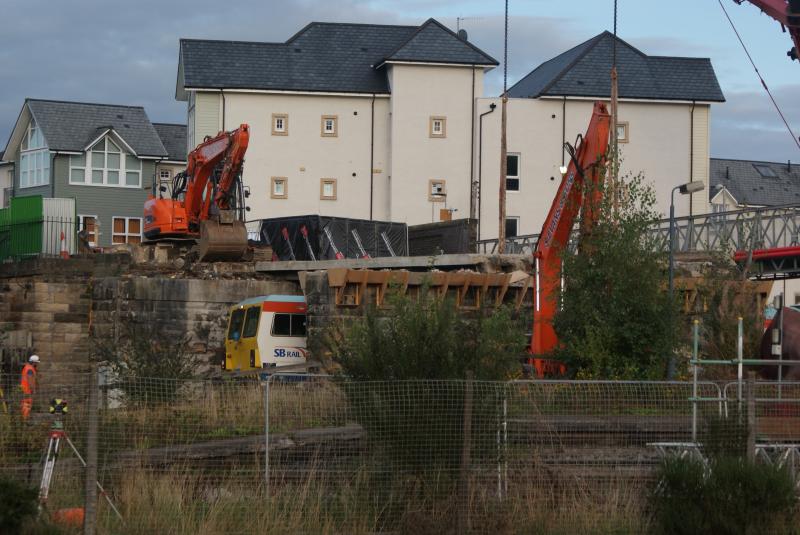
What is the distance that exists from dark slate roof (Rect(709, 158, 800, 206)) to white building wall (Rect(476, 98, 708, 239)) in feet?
80.6

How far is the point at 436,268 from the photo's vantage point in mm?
32812

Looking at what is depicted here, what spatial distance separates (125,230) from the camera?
67.1 m

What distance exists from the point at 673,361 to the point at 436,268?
10.1m

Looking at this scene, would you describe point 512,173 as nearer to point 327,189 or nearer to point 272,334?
point 327,189

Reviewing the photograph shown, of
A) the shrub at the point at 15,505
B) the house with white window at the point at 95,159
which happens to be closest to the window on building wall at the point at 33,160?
the house with white window at the point at 95,159

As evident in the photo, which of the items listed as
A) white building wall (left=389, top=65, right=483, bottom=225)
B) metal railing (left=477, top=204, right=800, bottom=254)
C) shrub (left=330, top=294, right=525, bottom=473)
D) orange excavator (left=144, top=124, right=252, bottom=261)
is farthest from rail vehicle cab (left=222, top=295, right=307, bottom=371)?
white building wall (left=389, top=65, right=483, bottom=225)

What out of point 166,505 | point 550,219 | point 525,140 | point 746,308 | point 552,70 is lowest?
point 166,505

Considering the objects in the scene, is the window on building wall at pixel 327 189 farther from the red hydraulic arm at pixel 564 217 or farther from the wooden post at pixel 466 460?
the wooden post at pixel 466 460

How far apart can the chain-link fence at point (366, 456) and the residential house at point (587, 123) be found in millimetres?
42700

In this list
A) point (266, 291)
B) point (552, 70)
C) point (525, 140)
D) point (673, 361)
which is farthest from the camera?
point (552, 70)

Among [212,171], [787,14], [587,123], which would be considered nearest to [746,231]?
[787,14]

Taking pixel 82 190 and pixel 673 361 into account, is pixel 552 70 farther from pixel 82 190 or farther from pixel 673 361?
pixel 673 361

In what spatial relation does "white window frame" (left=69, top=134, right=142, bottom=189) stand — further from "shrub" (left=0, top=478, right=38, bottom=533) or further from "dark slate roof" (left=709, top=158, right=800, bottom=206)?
"shrub" (left=0, top=478, right=38, bottom=533)

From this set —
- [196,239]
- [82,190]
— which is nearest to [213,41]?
[82,190]
